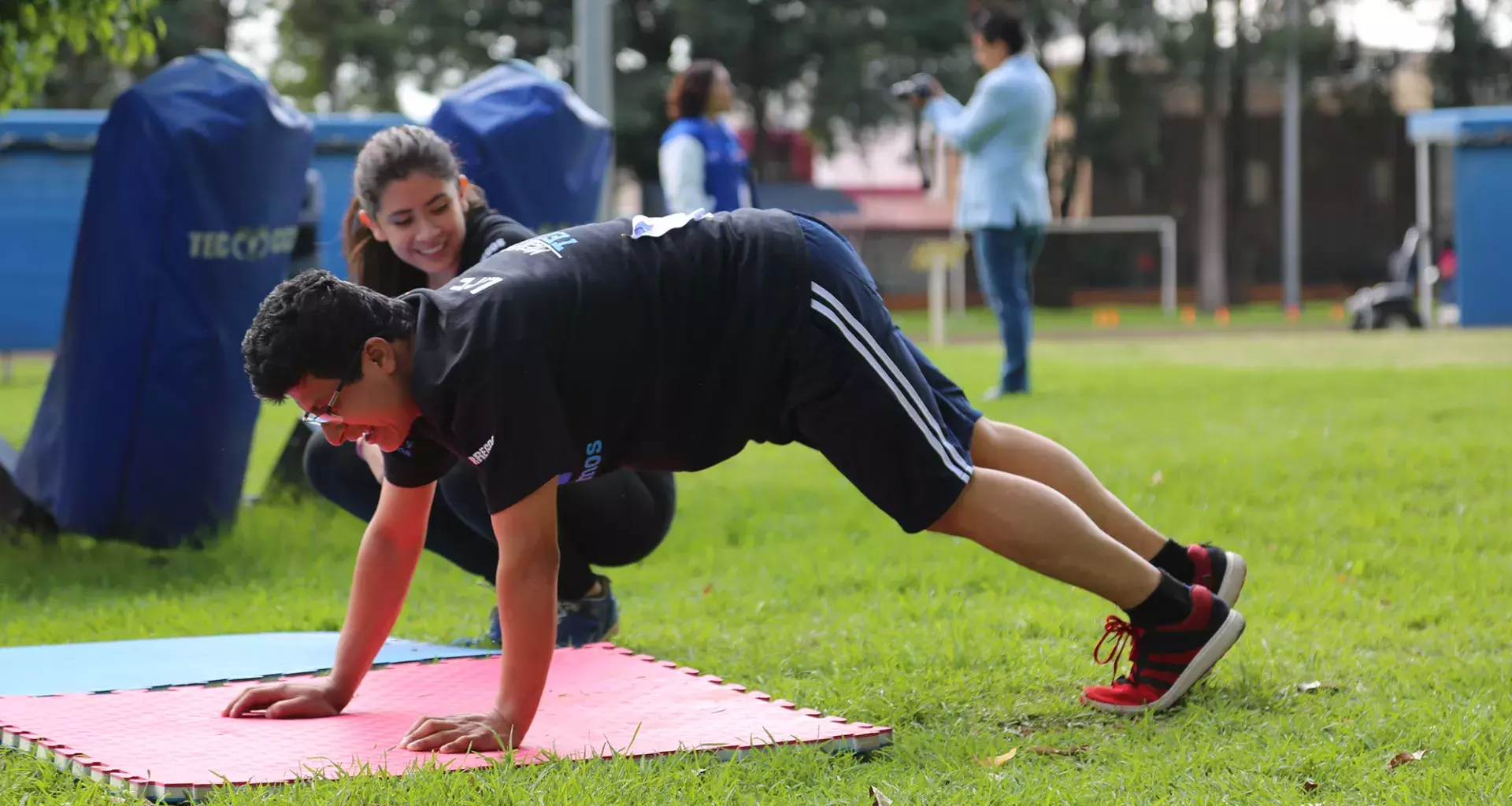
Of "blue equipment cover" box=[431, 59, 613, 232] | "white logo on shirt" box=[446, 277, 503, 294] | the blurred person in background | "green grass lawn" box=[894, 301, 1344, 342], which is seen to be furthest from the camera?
"green grass lawn" box=[894, 301, 1344, 342]

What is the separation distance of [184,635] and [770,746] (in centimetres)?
219

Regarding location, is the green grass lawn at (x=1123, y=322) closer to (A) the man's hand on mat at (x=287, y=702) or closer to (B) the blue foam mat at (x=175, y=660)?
(B) the blue foam mat at (x=175, y=660)

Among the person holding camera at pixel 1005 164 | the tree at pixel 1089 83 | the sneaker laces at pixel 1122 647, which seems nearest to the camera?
the sneaker laces at pixel 1122 647

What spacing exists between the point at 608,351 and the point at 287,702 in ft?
3.43

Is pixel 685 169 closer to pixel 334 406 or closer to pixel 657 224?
pixel 657 224

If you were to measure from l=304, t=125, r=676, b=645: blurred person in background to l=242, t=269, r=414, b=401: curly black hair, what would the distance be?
1028 mm

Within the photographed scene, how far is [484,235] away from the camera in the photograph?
13.2ft

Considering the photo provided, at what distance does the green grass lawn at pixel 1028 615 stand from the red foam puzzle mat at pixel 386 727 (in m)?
0.08

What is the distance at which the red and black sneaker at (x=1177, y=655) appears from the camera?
136 inches

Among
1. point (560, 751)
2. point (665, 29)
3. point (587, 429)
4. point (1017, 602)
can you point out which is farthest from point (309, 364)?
point (665, 29)

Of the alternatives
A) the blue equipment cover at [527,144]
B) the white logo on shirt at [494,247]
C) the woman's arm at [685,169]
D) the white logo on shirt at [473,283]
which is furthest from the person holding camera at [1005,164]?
the white logo on shirt at [473,283]

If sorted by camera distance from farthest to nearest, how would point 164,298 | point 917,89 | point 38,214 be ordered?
point 38,214
point 917,89
point 164,298

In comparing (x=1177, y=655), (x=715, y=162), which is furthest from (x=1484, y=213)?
(x=1177, y=655)

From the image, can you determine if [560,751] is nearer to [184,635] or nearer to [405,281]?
[405,281]
